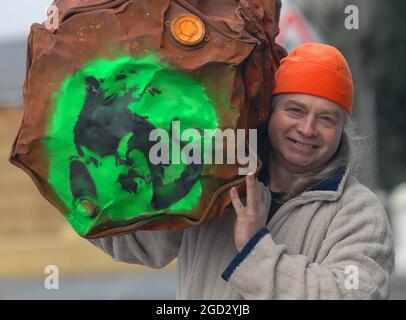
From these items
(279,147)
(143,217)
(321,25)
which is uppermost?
(321,25)

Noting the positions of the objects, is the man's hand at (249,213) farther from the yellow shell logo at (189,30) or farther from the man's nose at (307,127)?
the yellow shell logo at (189,30)

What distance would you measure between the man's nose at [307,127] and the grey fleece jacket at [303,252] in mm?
172

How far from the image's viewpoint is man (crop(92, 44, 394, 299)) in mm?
3043

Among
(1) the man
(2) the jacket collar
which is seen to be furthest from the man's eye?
(2) the jacket collar

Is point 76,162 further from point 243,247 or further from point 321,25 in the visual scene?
point 321,25

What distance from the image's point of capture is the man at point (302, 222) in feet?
9.98

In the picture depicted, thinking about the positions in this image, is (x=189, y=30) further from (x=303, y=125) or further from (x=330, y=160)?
(x=330, y=160)

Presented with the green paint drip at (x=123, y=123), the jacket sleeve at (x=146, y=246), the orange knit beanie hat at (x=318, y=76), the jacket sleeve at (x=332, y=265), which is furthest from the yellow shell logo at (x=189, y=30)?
the jacket sleeve at (x=146, y=246)

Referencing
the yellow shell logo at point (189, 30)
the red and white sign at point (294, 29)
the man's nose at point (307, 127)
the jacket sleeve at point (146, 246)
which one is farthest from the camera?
the red and white sign at point (294, 29)

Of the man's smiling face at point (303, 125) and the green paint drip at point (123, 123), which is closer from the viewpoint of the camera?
the green paint drip at point (123, 123)

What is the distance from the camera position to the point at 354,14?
4.16 m

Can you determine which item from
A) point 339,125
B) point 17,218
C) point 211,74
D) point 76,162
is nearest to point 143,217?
point 76,162

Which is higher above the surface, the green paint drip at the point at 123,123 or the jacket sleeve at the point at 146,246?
the green paint drip at the point at 123,123
